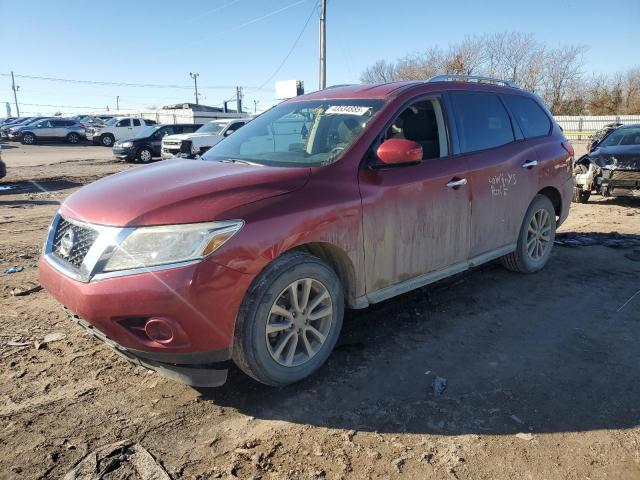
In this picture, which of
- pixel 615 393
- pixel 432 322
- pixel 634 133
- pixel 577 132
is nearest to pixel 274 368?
pixel 432 322

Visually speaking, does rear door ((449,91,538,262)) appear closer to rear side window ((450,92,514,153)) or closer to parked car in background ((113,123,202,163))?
rear side window ((450,92,514,153))

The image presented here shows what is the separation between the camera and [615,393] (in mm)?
3162

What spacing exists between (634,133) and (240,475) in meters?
11.4

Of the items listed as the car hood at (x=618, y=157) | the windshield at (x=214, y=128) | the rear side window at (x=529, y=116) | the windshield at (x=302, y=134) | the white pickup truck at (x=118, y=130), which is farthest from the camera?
the white pickup truck at (x=118, y=130)

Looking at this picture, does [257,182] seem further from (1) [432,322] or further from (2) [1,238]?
(2) [1,238]

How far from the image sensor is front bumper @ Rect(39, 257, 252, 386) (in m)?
2.62

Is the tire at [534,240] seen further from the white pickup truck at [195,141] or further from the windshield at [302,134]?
the white pickup truck at [195,141]

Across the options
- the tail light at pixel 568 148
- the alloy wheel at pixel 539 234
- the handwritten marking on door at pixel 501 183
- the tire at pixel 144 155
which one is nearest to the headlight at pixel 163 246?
the handwritten marking on door at pixel 501 183

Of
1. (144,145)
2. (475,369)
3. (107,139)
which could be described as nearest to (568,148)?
(475,369)

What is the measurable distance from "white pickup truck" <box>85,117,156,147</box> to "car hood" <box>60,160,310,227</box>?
31620 mm

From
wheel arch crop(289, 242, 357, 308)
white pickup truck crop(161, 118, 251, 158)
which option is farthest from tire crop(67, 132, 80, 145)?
wheel arch crop(289, 242, 357, 308)

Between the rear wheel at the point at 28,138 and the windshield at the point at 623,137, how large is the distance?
114 feet

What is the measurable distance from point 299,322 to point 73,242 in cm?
142

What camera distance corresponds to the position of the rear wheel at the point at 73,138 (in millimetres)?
35006
